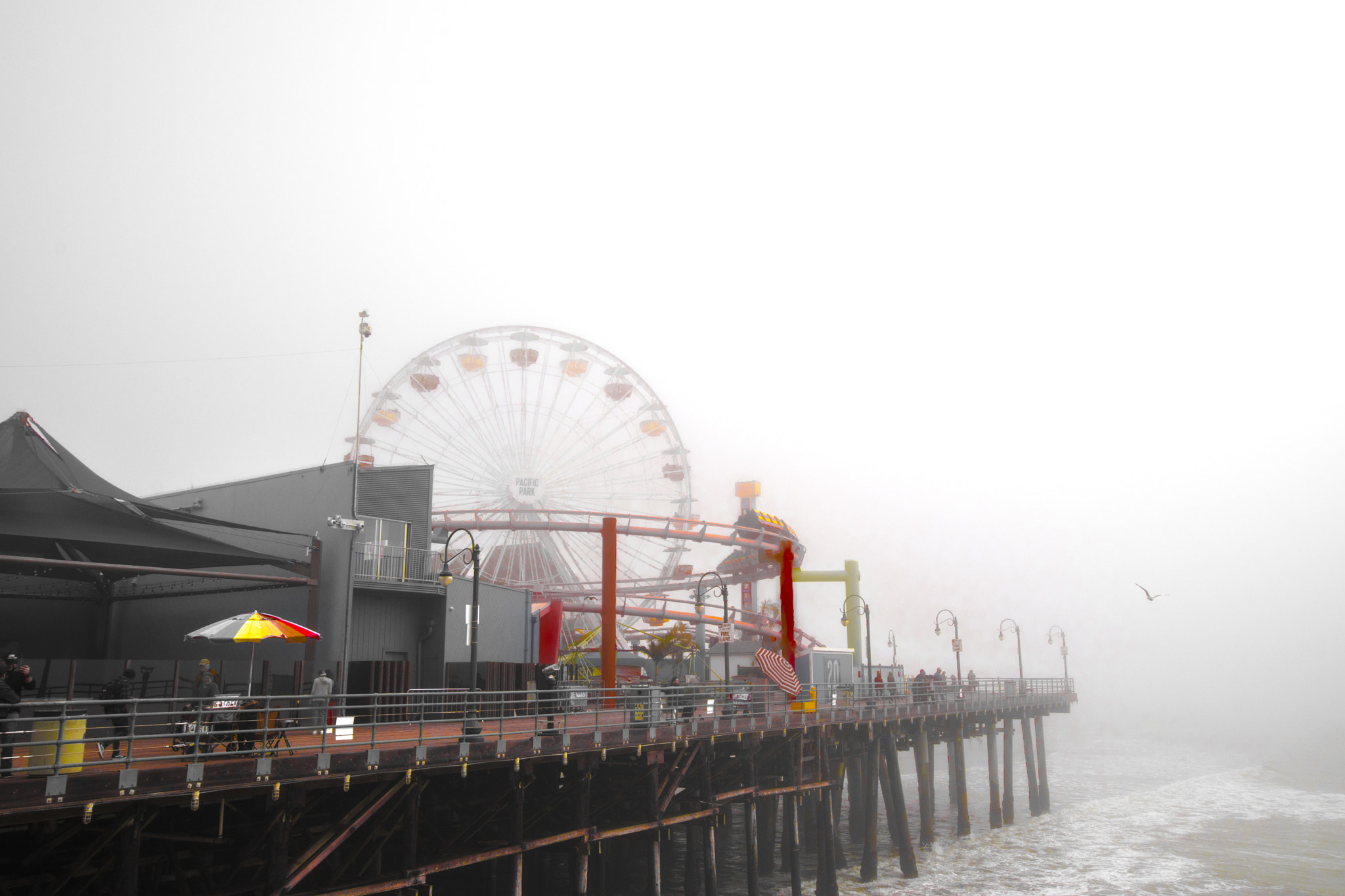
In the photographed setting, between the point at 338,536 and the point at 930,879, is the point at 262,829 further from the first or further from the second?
the point at 930,879

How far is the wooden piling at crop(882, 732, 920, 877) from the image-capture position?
33125mm

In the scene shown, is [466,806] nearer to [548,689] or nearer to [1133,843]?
[548,689]

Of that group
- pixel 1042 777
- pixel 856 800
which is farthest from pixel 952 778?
pixel 1042 777

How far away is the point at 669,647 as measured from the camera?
167 feet

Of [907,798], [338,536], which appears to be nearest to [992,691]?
[907,798]

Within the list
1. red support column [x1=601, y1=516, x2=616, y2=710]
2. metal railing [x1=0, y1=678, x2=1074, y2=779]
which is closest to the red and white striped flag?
metal railing [x1=0, y1=678, x2=1074, y2=779]

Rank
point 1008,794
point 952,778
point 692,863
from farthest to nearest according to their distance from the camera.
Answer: point 952,778 → point 1008,794 → point 692,863

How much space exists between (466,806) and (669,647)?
101 feet

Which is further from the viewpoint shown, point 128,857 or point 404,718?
point 404,718

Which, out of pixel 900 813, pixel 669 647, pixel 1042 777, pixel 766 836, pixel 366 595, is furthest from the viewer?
pixel 1042 777

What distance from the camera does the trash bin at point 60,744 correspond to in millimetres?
10773

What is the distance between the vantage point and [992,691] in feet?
165

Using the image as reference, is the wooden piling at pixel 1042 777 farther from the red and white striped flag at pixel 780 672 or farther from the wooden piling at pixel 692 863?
the wooden piling at pixel 692 863

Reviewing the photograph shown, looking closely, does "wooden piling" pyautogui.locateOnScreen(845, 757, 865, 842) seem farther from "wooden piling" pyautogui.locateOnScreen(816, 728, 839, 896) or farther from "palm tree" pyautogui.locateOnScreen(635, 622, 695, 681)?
"wooden piling" pyautogui.locateOnScreen(816, 728, 839, 896)
